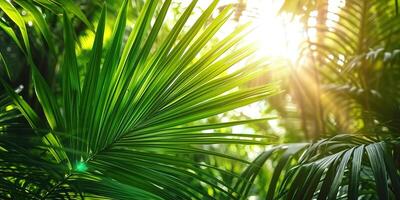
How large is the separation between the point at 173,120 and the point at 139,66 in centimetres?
10

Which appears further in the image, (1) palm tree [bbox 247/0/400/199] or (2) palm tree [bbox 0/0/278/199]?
(1) palm tree [bbox 247/0/400/199]

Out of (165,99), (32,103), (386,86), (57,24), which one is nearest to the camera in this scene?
(165,99)

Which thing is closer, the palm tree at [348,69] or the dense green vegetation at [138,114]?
the dense green vegetation at [138,114]

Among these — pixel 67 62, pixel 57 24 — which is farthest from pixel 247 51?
pixel 57 24

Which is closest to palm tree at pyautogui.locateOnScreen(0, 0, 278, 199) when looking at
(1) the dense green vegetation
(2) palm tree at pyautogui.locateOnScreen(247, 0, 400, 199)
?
(1) the dense green vegetation

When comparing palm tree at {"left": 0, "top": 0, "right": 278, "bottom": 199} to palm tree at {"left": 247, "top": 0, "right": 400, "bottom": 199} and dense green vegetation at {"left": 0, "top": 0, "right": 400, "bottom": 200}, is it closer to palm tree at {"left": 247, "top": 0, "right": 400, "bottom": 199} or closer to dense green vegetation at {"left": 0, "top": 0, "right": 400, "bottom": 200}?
dense green vegetation at {"left": 0, "top": 0, "right": 400, "bottom": 200}

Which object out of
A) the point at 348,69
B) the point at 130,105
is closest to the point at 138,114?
the point at 130,105

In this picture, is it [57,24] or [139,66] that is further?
[57,24]

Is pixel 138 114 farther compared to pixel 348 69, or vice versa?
pixel 348 69

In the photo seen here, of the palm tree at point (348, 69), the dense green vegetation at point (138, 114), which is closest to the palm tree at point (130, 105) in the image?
the dense green vegetation at point (138, 114)

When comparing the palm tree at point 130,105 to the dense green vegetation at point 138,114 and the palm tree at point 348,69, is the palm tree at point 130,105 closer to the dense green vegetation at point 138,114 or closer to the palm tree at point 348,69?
the dense green vegetation at point 138,114

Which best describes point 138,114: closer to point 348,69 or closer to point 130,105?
point 130,105

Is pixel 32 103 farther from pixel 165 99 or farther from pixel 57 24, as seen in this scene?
pixel 165 99

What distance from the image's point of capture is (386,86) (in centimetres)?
172
